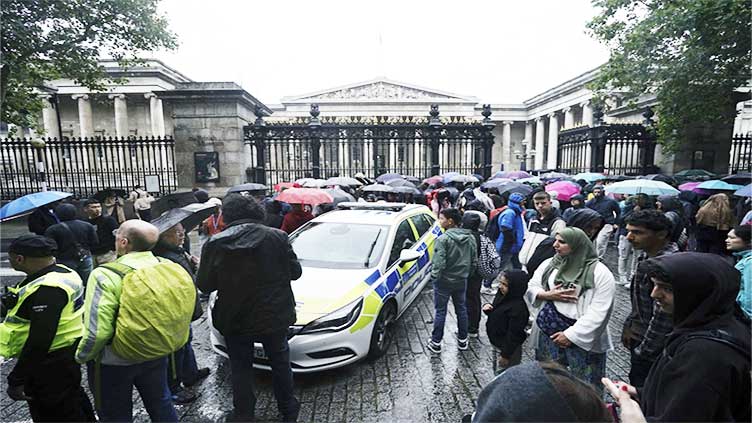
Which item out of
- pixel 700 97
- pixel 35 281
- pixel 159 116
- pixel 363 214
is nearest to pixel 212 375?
pixel 35 281

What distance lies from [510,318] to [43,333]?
340cm

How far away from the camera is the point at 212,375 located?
4.08 metres

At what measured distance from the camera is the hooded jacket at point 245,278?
9.66 feet

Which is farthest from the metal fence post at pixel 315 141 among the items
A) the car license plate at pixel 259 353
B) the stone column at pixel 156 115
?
the stone column at pixel 156 115

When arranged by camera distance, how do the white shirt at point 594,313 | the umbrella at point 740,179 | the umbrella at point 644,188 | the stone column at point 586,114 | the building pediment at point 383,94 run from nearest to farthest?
1. the white shirt at point 594,313
2. the umbrella at point 644,188
3. the umbrella at point 740,179
4. the stone column at point 586,114
5. the building pediment at point 383,94

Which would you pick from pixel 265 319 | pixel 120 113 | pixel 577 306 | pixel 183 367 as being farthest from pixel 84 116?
pixel 577 306

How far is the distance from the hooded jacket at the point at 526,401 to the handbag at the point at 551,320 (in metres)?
2.04

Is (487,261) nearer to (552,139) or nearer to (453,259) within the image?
(453,259)

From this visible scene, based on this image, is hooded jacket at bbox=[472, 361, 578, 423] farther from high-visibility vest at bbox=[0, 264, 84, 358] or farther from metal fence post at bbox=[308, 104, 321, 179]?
metal fence post at bbox=[308, 104, 321, 179]

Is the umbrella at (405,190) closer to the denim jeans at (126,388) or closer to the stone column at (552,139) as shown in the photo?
the denim jeans at (126,388)

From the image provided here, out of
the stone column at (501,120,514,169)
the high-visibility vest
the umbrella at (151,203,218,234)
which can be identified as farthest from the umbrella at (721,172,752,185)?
the stone column at (501,120,514,169)

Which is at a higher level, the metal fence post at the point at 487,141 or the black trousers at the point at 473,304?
the metal fence post at the point at 487,141

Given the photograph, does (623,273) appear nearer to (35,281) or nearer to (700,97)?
(700,97)

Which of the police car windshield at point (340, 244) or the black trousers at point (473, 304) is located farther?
the black trousers at point (473, 304)
